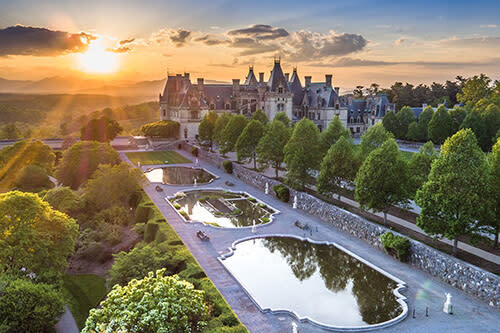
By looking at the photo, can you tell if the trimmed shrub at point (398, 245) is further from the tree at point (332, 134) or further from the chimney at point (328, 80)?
the chimney at point (328, 80)

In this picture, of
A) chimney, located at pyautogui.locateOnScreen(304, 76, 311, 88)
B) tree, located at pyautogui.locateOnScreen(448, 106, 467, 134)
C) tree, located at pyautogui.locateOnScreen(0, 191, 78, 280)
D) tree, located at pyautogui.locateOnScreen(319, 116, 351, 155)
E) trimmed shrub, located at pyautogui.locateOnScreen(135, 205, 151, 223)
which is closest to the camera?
tree, located at pyautogui.locateOnScreen(0, 191, 78, 280)

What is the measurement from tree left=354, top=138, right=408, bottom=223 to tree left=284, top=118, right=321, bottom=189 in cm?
1050

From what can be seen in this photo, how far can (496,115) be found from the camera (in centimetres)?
6850

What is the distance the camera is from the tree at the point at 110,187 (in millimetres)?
37469

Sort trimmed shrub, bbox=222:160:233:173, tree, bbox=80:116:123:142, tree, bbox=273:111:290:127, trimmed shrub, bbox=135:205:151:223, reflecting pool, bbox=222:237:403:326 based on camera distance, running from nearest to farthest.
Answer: reflecting pool, bbox=222:237:403:326 < trimmed shrub, bbox=135:205:151:223 < trimmed shrub, bbox=222:160:233:173 < tree, bbox=273:111:290:127 < tree, bbox=80:116:123:142

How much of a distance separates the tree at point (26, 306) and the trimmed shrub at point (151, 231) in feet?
Answer: 38.1

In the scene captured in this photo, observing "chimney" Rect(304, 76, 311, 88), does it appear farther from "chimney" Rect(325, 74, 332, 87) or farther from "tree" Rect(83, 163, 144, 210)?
"tree" Rect(83, 163, 144, 210)

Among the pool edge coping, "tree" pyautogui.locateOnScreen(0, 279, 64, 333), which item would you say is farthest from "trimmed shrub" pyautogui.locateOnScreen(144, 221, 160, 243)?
"tree" pyautogui.locateOnScreen(0, 279, 64, 333)

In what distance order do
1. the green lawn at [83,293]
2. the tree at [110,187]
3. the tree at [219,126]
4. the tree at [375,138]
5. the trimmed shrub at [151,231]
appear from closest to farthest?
the green lawn at [83,293]
the trimmed shrub at [151,231]
the tree at [110,187]
the tree at [375,138]
the tree at [219,126]

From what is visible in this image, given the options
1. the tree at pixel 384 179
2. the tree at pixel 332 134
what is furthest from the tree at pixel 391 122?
the tree at pixel 384 179

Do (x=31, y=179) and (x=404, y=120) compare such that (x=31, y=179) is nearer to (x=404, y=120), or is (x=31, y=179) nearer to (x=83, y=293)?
(x=83, y=293)

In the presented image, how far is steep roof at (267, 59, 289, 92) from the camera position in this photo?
86125mm

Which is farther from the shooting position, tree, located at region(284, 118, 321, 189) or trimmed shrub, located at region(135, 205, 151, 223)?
tree, located at region(284, 118, 321, 189)

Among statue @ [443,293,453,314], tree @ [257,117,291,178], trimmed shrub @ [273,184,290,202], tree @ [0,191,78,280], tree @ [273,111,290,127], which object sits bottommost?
statue @ [443,293,453,314]
